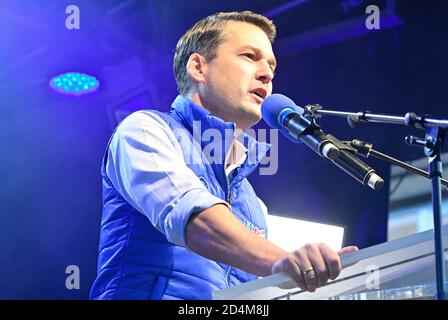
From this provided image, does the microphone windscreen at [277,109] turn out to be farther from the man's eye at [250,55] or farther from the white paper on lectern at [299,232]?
the white paper on lectern at [299,232]

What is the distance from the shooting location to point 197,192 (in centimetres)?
123

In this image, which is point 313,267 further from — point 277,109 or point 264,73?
point 264,73

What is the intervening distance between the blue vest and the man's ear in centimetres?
35

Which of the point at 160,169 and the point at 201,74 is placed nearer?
the point at 160,169

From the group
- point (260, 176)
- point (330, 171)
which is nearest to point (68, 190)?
point (260, 176)

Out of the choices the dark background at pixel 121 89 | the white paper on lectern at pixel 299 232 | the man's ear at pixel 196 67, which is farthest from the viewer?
the dark background at pixel 121 89

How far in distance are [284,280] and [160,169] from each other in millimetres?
457

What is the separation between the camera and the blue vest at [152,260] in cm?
138

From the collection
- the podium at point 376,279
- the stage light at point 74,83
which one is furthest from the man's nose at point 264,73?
the stage light at point 74,83

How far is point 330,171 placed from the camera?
3.31 m

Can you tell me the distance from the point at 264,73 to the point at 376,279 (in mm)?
999
